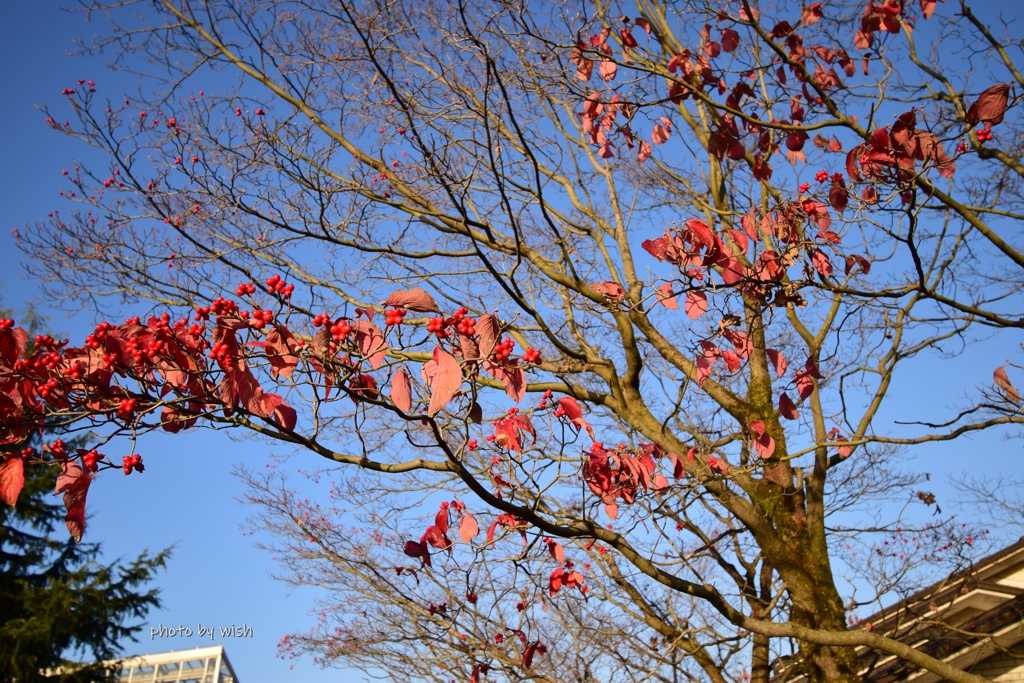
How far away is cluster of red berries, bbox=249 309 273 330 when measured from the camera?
1496 millimetres

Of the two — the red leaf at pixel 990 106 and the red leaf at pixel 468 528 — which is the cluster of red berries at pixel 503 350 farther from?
the red leaf at pixel 990 106

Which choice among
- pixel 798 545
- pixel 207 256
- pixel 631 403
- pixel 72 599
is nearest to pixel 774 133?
pixel 631 403

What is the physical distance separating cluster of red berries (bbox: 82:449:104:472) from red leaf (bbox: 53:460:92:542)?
3 cm

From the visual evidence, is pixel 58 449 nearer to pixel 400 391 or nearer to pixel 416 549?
pixel 400 391

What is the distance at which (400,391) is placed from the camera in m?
1.67

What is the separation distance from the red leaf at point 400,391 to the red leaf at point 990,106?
215cm

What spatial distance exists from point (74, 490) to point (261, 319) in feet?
2.12

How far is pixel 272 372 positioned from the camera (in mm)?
1598

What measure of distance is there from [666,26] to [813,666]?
4.07 m

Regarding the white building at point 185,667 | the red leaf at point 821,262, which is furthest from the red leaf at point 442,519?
the white building at point 185,667

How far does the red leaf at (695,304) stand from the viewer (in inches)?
105

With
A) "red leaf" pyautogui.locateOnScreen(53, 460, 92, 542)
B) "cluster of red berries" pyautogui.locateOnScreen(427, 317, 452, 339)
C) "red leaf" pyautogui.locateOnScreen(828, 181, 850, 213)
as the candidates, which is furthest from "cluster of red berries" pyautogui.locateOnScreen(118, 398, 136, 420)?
"red leaf" pyautogui.locateOnScreen(828, 181, 850, 213)

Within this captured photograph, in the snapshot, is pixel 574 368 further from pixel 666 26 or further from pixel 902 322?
pixel 666 26

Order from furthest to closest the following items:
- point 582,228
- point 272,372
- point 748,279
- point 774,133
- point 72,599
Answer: point 72,599, point 582,228, point 774,133, point 748,279, point 272,372
